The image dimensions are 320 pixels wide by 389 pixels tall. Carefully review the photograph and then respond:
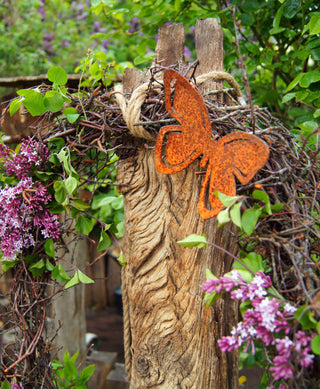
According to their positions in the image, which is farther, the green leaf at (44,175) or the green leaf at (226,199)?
the green leaf at (44,175)

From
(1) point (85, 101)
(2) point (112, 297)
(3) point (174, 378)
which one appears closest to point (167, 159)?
(1) point (85, 101)

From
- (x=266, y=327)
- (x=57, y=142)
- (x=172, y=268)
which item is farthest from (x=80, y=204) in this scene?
(x=266, y=327)

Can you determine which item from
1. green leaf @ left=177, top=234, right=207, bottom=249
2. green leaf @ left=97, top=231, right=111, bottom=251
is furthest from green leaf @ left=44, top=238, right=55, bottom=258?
green leaf @ left=177, top=234, right=207, bottom=249

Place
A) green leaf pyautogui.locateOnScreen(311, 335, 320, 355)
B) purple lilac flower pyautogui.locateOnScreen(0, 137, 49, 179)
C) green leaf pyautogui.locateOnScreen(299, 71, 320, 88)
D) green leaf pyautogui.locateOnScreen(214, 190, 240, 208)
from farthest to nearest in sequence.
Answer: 1. green leaf pyautogui.locateOnScreen(299, 71, 320, 88)
2. purple lilac flower pyautogui.locateOnScreen(0, 137, 49, 179)
3. green leaf pyautogui.locateOnScreen(214, 190, 240, 208)
4. green leaf pyautogui.locateOnScreen(311, 335, 320, 355)

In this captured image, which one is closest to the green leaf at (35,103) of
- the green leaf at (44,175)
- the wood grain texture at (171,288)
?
the green leaf at (44,175)

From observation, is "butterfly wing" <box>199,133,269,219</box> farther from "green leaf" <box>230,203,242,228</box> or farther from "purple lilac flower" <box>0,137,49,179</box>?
"purple lilac flower" <box>0,137,49,179</box>

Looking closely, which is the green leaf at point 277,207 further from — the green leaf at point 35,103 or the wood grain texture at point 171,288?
the green leaf at point 35,103
